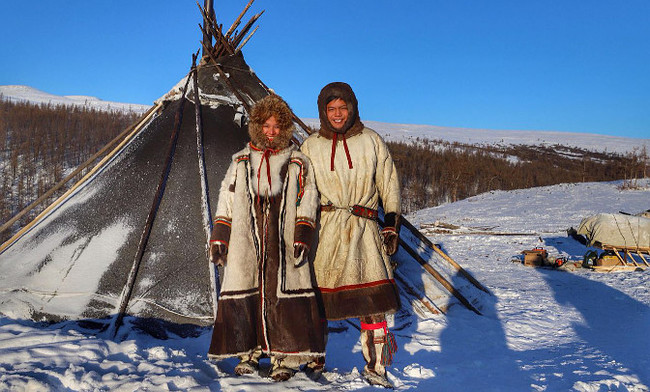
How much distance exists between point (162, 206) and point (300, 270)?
1783 mm

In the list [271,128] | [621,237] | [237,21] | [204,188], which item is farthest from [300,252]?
[621,237]

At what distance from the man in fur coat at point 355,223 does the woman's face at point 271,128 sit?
9.1 inches

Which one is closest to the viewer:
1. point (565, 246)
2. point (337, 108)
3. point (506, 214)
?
point (337, 108)

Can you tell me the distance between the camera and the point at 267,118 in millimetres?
2592

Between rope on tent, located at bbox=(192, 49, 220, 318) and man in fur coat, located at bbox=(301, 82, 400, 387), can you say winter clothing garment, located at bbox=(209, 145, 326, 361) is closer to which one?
man in fur coat, located at bbox=(301, 82, 400, 387)

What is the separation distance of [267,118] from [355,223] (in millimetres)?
811

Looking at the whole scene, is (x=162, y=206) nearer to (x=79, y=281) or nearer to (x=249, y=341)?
(x=79, y=281)

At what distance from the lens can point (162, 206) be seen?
3697mm

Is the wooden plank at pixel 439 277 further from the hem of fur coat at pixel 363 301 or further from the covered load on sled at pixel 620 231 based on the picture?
the covered load on sled at pixel 620 231

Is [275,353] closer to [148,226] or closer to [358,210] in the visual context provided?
[358,210]

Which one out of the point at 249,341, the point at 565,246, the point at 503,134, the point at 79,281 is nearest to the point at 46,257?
the point at 79,281

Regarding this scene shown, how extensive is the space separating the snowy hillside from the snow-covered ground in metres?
37.2

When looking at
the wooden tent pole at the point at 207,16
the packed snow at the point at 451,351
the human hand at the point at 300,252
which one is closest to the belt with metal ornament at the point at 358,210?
the human hand at the point at 300,252

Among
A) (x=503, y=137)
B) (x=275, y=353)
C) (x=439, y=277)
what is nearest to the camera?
(x=275, y=353)
